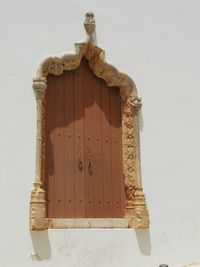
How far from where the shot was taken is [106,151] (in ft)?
20.3

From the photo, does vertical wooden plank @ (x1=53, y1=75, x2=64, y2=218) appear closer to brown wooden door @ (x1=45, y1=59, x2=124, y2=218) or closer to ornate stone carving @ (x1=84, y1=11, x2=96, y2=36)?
brown wooden door @ (x1=45, y1=59, x2=124, y2=218)

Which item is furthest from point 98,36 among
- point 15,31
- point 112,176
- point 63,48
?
point 112,176

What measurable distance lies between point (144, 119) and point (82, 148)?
0.90 meters

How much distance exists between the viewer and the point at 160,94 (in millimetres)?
6605

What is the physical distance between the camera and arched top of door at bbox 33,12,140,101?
19.3 feet

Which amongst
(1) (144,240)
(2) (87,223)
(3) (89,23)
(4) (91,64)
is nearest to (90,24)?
(3) (89,23)

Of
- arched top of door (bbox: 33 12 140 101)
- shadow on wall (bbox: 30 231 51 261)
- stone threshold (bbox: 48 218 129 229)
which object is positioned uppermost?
arched top of door (bbox: 33 12 140 101)

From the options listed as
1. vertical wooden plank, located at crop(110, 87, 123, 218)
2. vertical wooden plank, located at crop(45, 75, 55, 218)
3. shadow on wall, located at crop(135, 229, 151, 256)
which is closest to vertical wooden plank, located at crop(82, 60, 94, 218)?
vertical wooden plank, located at crop(110, 87, 123, 218)

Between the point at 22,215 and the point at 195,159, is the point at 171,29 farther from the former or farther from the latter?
the point at 22,215

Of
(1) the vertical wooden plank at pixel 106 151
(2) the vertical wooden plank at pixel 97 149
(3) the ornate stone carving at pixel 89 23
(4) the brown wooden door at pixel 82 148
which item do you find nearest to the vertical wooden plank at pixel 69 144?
(4) the brown wooden door at pixel 82 148

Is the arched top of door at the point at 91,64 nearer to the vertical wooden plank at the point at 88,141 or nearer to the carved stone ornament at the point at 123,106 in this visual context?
the carved stone ornament at the point at 123,106

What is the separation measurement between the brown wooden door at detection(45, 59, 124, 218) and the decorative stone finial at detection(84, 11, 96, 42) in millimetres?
325

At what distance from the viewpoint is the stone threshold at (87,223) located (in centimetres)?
560

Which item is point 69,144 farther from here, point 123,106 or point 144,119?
point 144,119
